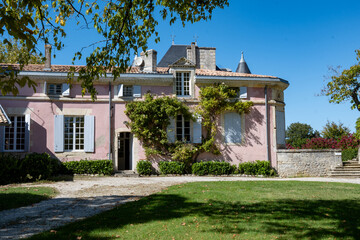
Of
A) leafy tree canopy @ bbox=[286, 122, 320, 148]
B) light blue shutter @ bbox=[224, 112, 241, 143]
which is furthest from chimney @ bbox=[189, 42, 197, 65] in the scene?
leafy tree canopy @ bbox=[286, 122, 320, 148]

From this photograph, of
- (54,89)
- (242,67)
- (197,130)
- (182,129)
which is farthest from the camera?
(242,67)

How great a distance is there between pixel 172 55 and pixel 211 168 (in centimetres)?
1350

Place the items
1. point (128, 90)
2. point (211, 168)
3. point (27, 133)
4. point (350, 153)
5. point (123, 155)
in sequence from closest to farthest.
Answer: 1. point (27, 133)
2. point (211, 168)
3. point (128, 90)
4. point (123, 155)
5. point (350, 153)

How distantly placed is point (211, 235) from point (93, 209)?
10.1 feet

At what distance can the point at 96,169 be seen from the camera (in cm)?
1451

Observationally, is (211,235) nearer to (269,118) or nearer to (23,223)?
(23,223)

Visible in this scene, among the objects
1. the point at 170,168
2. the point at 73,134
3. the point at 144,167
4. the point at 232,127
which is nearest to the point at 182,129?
the point at 170,168

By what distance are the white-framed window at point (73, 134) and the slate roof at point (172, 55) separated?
11.6m

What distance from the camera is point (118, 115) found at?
15445 millimetres

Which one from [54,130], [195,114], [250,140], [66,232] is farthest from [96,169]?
[66,232]

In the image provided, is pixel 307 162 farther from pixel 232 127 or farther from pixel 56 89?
pixel 56 89

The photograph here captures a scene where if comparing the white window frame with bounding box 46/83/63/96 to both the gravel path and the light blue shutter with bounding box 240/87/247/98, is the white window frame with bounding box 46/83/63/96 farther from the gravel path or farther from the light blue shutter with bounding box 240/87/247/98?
the light blue shutter with bounding box 240/87/247/98

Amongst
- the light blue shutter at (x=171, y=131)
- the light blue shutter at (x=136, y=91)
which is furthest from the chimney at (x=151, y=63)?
the light blue shutter at (x=171, y=131)

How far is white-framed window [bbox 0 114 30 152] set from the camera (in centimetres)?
1435
